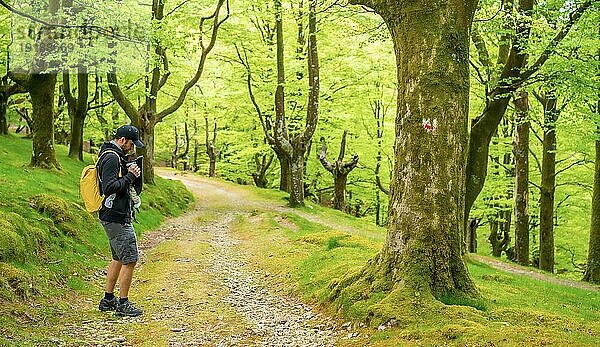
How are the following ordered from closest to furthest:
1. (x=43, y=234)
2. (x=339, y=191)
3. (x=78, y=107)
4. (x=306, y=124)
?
(x=43, y=234)
(x=78, y=107)
(x=306, y=124)
(x=339, y=191)

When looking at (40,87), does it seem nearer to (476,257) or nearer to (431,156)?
(431,156)

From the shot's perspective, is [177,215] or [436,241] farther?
[177,215]

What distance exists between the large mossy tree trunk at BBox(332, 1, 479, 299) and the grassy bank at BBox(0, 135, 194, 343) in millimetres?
4570

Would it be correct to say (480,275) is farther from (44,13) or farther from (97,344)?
(44,13)

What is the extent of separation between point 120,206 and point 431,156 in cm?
415

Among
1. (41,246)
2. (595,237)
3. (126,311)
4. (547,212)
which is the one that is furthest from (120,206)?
(547,212)

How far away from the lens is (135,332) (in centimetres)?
680

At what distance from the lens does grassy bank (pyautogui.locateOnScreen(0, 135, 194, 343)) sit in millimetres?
7317

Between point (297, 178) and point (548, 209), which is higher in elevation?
point (297, 178)

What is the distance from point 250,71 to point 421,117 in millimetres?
22511

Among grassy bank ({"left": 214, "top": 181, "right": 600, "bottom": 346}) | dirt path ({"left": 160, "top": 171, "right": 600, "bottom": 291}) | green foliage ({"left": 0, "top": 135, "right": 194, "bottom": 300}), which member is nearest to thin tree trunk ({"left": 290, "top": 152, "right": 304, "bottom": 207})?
dirt path ({"left": 160, "top": 171, "right": 600, "bottom": 291})

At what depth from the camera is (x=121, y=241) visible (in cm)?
744

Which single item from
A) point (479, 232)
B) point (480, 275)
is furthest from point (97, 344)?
point (479, 232)

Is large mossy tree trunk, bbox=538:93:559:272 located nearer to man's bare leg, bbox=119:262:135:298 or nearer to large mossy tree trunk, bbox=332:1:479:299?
large mossy tree trunk, bbox=332:1:479:299
